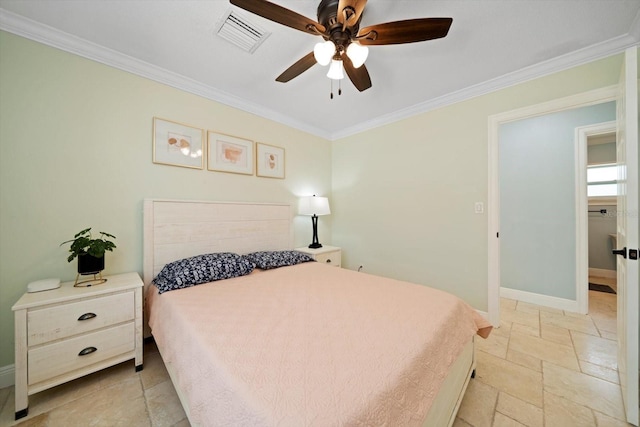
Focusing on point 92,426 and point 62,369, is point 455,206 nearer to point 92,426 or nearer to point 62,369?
point 92,426

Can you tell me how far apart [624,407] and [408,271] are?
176cm

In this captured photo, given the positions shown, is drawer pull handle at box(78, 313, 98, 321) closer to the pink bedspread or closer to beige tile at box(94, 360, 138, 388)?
the pink bedspread

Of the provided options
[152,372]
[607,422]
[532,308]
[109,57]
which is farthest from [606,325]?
[109,57]

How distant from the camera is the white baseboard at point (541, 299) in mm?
2677

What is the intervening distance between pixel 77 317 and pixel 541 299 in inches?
181

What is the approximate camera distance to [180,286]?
1780mm

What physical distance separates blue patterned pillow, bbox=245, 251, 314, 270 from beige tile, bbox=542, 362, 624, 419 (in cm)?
215

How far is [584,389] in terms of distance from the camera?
151cm

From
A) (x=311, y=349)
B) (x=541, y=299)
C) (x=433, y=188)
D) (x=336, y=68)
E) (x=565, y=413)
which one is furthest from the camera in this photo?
(x=541, y=299)

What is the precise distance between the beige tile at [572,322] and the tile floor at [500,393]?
0.48ft

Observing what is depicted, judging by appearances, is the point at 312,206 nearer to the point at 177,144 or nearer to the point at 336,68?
the point at 177,144

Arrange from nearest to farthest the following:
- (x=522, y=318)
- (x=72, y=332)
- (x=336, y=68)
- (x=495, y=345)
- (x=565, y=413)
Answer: (x=565, y=413) < (x=72, y=332) < (x=336, y=68) < (x=495, y=345) < (x=522, y=318)

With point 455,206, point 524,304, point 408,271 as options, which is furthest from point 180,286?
point 524,304

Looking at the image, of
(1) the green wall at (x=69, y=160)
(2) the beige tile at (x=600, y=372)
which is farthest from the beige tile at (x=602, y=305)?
(1) the green wall at (x=69, y=160)
